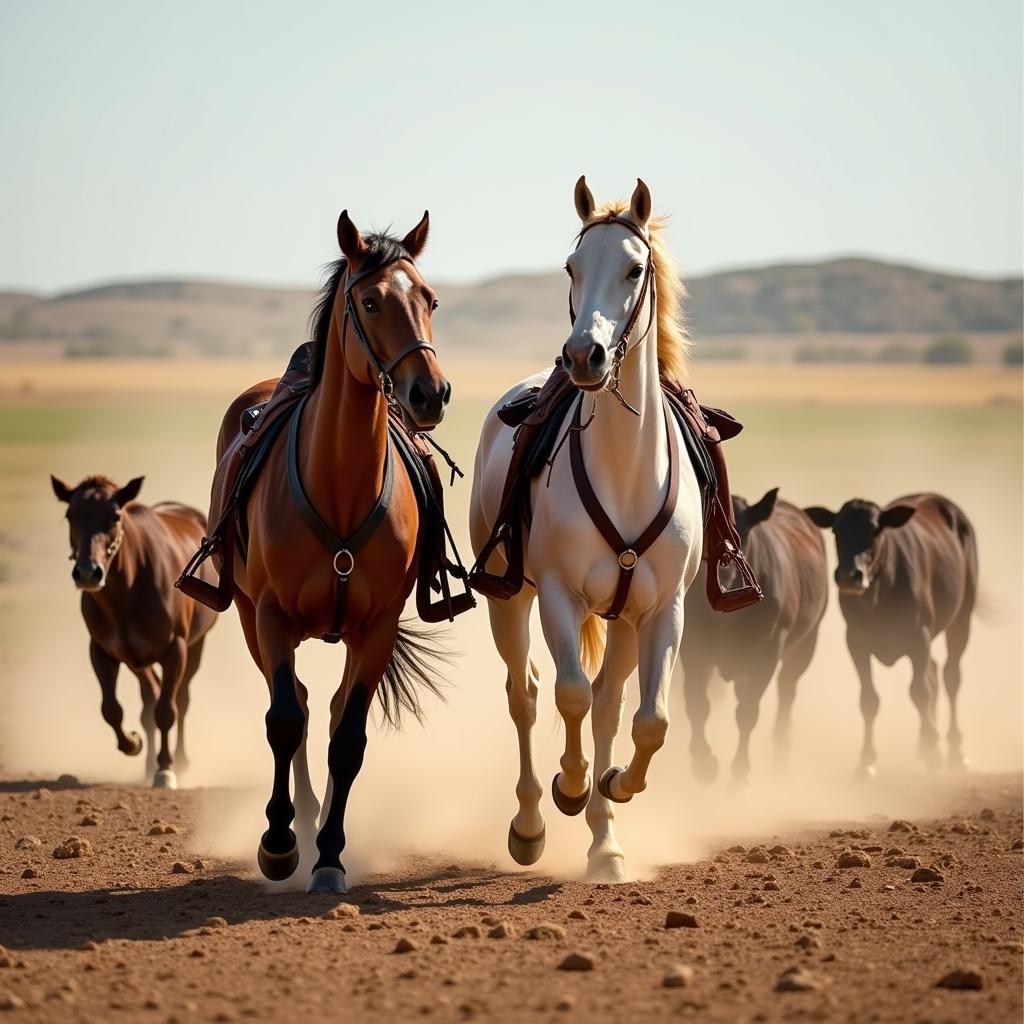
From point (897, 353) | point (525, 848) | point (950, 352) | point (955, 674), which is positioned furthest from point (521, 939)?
point (897, 353)

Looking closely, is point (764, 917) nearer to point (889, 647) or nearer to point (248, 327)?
point (889, 647)

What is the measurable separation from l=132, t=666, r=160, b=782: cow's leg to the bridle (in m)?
6.45

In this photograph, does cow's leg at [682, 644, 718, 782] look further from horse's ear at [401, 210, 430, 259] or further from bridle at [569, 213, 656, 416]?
horse's ear at [401, 210, 430, 259]

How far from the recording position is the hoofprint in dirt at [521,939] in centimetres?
568

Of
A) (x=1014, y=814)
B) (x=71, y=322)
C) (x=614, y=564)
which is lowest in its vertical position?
(x=1014, y=814)

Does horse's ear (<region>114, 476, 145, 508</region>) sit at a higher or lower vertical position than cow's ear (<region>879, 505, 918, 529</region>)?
higher

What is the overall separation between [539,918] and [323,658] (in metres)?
11.9

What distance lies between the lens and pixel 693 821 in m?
10.9

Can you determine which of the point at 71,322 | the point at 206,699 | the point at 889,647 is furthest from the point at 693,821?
the point at 71,322

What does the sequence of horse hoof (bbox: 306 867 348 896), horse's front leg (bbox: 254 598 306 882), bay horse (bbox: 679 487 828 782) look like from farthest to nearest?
bay horse (bbox: 679 487 828 782), horse hoof (bbox: 306 867 348 896), horse's front leg (bbox: 254 598 306 882)

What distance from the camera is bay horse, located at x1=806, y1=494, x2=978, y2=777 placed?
1462 centimetres

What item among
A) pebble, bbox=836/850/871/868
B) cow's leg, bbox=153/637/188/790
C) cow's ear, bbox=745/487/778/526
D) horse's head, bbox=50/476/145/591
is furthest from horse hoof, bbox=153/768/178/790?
pebble, bbox=836/850/871/868

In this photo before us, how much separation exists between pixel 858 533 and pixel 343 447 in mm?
7884

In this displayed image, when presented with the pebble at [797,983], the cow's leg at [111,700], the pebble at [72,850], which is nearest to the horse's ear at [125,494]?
the cow's leg at [111,700]
